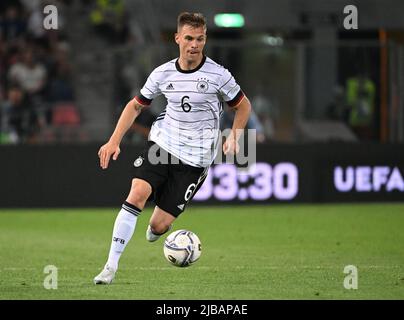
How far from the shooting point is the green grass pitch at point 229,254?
9172mm

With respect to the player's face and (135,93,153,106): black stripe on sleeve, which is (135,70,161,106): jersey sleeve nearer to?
(135,93,153,106): black stripe on sleeve

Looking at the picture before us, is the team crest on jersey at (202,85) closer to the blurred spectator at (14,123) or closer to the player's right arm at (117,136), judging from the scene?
the player's right arm at (117,136)

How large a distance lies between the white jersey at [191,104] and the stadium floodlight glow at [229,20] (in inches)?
453

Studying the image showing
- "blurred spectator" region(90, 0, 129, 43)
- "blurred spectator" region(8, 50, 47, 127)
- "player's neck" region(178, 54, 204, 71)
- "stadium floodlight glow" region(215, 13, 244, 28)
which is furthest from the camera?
"blurred spectator" region(90, 0, 129, 43)

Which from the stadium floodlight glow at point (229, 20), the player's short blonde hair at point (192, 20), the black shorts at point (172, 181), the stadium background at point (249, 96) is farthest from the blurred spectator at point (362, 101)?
the player's short blonde hair at point (192, 20)

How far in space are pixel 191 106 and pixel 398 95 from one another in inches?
444

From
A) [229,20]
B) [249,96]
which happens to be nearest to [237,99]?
[249,96]

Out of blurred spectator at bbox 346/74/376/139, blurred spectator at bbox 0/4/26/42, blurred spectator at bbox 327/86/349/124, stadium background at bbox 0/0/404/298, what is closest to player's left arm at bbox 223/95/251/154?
stadium background at bbox 0/0/404/298

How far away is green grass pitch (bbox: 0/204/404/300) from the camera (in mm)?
9172

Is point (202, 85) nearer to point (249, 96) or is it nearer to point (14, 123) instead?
point (249, 96)

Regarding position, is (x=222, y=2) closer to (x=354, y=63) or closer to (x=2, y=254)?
(x=354, y=63)

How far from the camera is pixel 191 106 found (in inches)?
394

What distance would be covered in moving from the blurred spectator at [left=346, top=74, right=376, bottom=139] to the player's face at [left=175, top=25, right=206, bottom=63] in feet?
35.8
